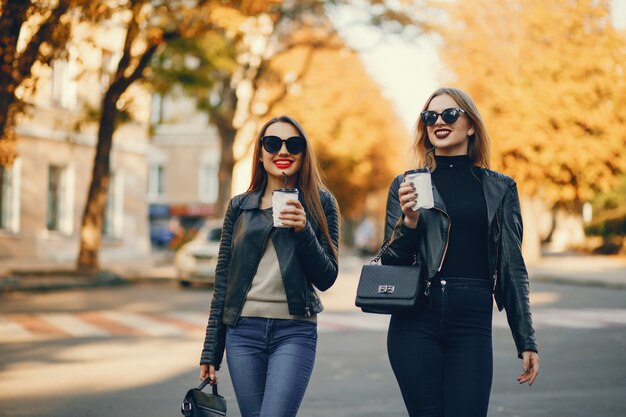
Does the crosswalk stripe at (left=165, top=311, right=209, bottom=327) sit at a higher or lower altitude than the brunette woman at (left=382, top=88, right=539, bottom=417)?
lower

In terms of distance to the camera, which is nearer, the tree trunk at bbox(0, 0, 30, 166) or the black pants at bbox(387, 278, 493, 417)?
the black pants at bbox(387, 278, 493, 417)

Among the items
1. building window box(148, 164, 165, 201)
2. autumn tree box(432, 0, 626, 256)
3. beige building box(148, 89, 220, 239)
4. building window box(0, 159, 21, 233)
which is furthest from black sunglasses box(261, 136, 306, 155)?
building window box(148, 164, 165, 201)


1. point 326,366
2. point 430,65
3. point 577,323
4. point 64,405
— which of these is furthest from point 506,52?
point 64,405

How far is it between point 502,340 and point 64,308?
27.0ft

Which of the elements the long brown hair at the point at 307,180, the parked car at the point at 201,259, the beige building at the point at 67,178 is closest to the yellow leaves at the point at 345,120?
the beige building at the point at 67,178

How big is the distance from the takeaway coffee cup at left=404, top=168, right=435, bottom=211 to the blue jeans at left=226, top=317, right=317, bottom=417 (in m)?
0.81

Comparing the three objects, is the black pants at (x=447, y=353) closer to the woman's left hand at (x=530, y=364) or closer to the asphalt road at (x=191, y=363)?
A: the woman's left hand at (x=530, y=364)

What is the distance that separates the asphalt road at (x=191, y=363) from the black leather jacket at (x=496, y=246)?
3.57 meters

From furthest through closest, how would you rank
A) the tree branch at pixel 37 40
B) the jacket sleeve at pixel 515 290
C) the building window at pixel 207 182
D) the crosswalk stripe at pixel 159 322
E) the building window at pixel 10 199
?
the building window at pixel 207 182
the building window at pixel 10 199
the tree branch at pixel 37 40
the crosswalk stripe at pixel 159 322
the jacket sleeve at pixel 515 290

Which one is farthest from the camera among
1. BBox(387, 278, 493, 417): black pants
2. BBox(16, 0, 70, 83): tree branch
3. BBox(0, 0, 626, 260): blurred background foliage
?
BBox(0, 0, 626, 260): blurred background foliage

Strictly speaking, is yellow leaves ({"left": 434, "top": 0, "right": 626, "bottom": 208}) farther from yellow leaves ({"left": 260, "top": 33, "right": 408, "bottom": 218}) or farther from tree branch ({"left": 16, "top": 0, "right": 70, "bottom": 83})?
tree branch ({"left": 16, "top": 0, "right": 70, "bottom": 83})

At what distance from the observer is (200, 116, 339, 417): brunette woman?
399 centimetres

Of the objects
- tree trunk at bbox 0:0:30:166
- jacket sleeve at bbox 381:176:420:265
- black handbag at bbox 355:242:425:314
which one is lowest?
black handbag at bbox 355:242:425:314

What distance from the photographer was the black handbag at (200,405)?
395cm
